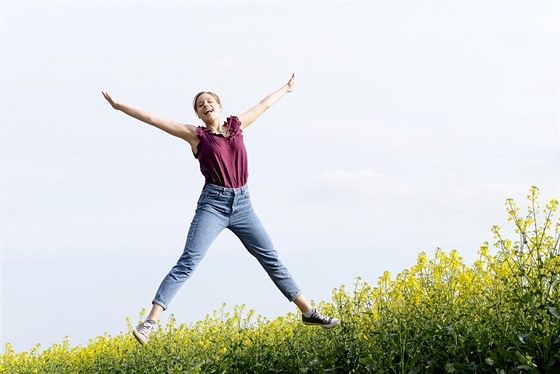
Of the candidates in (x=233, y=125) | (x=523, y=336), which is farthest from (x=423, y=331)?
(x=233, y=125)

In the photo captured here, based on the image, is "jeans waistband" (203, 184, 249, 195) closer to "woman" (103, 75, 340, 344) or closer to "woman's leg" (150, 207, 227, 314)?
"woman" (103, 75, 340, 344)

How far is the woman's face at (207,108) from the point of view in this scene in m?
6.29

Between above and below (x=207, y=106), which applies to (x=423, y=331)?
below

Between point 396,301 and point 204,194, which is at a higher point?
point 204,194

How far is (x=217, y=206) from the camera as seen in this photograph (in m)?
5.95

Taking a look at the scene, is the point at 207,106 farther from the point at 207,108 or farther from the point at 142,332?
the point at 142,332

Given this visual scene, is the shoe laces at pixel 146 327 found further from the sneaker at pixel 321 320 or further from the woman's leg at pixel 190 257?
the sneaker at pixel 321 320

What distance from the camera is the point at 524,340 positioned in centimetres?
489

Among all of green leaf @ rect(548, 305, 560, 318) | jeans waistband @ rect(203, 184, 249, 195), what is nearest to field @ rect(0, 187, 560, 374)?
green leaf @ rect(548, 305, 560, 318)

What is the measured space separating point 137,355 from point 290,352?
1.85m

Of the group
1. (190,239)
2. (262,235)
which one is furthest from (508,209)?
(190,239)

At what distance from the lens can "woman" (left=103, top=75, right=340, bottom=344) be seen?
5.87 metres

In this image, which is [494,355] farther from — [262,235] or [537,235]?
[262,235]

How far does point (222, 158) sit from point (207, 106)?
518 mm
